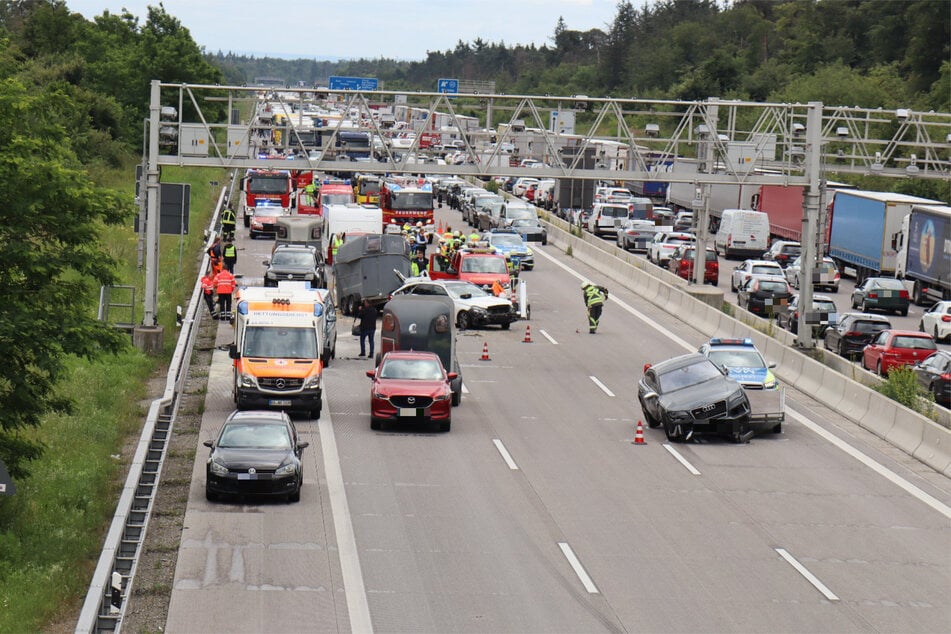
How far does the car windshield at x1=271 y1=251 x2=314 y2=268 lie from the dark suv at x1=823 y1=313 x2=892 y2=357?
52.5 ft

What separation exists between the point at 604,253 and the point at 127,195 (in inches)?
1599

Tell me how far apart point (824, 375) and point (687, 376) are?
6081mm

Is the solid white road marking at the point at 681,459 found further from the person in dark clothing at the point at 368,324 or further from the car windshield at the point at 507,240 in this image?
the car windshield at the point at 507,240

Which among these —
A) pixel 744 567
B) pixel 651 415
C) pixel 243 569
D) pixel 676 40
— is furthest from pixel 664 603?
pixel 676 40

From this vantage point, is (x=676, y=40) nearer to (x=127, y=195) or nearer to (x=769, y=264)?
(x=769, y=264)

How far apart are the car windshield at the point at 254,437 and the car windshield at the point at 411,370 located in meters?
5.97

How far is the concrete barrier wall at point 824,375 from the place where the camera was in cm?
2872

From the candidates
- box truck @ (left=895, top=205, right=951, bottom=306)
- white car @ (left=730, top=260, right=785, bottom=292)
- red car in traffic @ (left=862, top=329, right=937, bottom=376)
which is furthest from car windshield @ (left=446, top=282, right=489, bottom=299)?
box truck @ (left=895, top=205, right=951, bottom=306)

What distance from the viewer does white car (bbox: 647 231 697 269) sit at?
63.3m

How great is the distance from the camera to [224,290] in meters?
41.8

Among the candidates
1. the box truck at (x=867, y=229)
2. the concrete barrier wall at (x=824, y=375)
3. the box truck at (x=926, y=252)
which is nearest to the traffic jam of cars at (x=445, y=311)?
the box truck at (x=926, y=252)

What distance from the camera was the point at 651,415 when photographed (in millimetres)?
30391

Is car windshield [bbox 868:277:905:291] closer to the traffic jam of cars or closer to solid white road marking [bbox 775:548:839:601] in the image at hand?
the traffic jam of cars

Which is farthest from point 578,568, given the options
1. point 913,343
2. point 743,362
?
point 913,343
